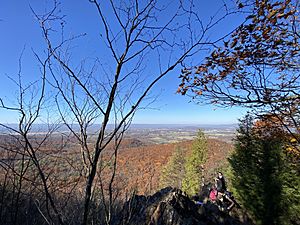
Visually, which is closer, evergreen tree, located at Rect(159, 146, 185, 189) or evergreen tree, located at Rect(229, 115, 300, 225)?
evergreen tree, located at Rect(229, 115, 300, 225)

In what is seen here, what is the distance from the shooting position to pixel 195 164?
25.9m

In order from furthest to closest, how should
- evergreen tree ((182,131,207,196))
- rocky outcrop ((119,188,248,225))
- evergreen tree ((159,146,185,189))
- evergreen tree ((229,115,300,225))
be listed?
evergreen tree ((159,146,185,189)) → evergreen tree ((182,131,207,196)) → evergreen tree ((229,115,300,225)) → rocky outcrop ((119,188,248,225))

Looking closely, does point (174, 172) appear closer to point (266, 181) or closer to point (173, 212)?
point (266, 181)

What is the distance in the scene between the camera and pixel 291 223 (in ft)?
26.5

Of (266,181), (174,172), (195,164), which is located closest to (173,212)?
(266,181)

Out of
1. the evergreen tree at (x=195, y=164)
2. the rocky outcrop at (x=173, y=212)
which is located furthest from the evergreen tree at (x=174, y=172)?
the rocky outcrop at (x=173, y=212)

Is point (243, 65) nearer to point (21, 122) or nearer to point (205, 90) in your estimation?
point (205, 90)

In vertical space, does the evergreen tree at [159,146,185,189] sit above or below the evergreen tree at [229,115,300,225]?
below

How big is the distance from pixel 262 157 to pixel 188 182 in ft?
58.6

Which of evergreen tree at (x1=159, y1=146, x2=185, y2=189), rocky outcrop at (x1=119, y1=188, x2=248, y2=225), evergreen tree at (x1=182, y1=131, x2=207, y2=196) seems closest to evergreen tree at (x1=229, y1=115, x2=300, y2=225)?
rocky outcrop at (x1=119, y1=188, x2=248, y2=225)

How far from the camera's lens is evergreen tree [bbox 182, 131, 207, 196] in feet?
82.1

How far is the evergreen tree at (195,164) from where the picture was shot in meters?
25.0

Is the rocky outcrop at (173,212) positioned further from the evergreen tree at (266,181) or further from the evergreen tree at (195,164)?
the evergreen tree at (195,164)

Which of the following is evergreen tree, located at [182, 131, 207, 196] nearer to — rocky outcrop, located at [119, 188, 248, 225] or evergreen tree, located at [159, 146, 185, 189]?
evergreen tree, located at [159, 146, 185, 189]
